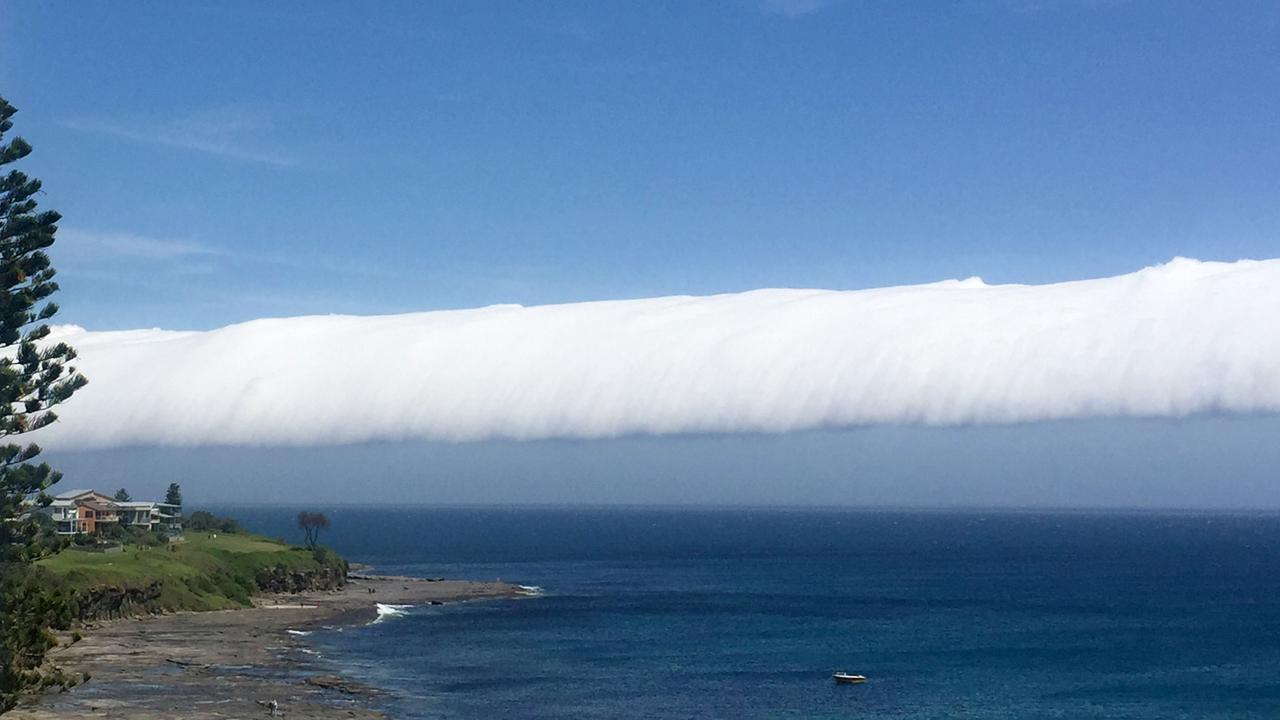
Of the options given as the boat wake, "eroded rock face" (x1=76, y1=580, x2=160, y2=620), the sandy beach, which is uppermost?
"eroded rock face" (x1=76, y1=580, x2=160, y2=620)

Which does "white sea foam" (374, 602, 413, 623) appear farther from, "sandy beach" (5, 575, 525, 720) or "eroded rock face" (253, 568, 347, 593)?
"eroded rock face" (253, 568, 347, 593)

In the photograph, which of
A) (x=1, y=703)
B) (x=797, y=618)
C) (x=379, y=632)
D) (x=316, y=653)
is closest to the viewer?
(x=1, y=703)

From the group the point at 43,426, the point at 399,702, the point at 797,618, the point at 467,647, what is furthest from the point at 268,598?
the point at 43,426

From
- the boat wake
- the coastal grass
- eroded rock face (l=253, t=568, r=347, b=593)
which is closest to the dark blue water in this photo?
the boat wake

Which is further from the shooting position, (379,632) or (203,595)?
(203,595)

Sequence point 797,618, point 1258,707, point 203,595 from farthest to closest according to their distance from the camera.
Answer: point 797,618
point 203,595
point 1258,707

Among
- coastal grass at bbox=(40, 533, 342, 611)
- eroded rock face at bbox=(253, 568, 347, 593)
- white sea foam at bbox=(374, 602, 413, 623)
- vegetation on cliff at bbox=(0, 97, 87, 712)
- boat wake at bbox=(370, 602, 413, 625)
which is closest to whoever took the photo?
vegetation on cliff at bbox=(0, 97, 87, 712)

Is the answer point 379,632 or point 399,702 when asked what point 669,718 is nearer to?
point 399,702

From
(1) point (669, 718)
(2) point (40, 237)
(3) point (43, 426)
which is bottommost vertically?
(1) point (669, 718)
